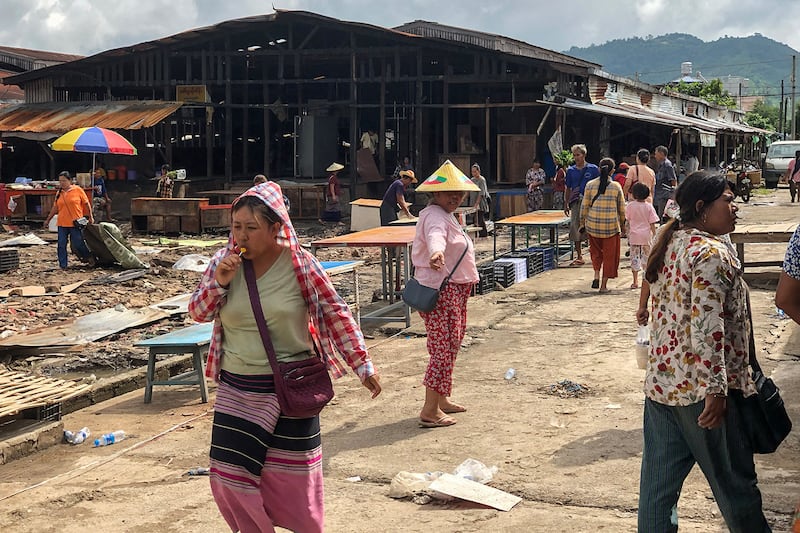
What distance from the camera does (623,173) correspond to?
1825 cm

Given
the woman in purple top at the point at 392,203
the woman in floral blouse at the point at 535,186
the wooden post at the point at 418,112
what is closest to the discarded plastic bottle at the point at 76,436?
the woman in purple top at the point at 392,203

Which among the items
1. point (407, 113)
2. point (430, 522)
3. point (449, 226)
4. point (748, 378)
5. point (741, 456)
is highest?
point (407, 113)

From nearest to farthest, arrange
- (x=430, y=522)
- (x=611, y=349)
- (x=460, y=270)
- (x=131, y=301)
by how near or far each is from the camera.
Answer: (x=430, y=522)
(x=460, y=270)
(x=611, y=349)
(x=131, y=301)

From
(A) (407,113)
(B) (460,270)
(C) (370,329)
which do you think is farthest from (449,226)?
(A) (407,113)

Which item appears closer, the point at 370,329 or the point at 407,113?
the point at 370,329

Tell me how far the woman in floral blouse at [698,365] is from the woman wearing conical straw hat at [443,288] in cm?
268

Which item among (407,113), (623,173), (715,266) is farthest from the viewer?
(407,113)

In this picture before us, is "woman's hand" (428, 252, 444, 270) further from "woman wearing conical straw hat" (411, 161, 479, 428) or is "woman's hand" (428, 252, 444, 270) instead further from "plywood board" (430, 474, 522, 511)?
"plywood board" (430, 474, 522, 511)

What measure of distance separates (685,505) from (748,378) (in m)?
1.43

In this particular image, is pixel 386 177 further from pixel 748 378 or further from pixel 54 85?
pixel 748 378

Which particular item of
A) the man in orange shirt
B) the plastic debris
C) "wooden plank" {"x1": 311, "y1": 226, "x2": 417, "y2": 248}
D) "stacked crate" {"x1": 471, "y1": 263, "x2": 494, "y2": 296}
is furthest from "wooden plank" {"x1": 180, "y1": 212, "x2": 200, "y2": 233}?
the plastic debris

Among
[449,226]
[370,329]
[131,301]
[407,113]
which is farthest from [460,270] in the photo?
[407,113]

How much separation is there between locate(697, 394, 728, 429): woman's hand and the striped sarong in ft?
4.86

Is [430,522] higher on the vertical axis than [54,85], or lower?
lower
